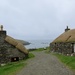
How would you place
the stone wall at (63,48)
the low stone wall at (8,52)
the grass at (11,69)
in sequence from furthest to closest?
1. the stone wall at (63,48)
2. the low stone wall at (8,52)
3. the grass at (11,69)

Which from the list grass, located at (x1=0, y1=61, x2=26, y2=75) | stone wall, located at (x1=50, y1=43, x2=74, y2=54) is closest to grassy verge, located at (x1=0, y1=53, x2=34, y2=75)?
grass, located at (x1=0, y1=61, x2=26, y2=75)

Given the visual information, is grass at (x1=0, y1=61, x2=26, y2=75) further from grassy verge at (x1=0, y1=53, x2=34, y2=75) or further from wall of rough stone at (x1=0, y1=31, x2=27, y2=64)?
wall of rough stone at (x1=0, y1=31, x2=27, y2=64)

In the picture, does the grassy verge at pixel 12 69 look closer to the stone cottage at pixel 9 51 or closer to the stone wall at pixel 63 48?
the stone cottage at pixel 9 51

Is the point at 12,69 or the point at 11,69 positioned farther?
the point at 11,69

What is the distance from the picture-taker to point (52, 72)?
23281mm

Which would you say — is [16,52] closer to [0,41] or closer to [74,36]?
[0,41]

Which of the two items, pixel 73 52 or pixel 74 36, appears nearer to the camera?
pixel 73 52

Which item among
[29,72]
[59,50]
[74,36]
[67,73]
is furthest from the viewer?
[59,50]

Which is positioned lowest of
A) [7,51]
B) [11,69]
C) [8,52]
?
[11,69]

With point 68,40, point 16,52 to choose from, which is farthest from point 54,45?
point 16,52

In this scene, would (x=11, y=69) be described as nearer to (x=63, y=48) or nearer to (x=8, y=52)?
(x=8, y=52)

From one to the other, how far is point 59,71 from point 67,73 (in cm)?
144

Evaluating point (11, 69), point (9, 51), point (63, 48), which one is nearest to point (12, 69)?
point (11, 69)

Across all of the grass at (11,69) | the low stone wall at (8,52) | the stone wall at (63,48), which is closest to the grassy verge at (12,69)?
the grass at (11,69)
